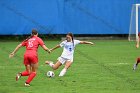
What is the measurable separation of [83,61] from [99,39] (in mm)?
14541

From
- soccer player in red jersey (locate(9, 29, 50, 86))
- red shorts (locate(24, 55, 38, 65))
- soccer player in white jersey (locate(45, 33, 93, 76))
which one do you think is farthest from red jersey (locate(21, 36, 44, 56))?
soccer player in white jersey (locate(45, 33, 93, 76))

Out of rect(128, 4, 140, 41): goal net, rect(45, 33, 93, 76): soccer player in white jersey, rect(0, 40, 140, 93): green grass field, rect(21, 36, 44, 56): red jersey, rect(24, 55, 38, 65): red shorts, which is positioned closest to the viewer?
rect(0, 40, 140, 93): green grass field

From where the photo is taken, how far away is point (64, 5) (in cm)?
3916

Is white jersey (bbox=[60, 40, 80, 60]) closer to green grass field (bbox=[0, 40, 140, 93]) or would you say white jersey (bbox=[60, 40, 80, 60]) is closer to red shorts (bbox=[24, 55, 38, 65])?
green grass field (bbox=[0, 40, 140, 93])

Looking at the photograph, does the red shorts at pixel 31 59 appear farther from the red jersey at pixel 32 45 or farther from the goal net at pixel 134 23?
the goal net at pixel 134 23

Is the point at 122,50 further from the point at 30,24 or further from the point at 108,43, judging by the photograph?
the point at 30,24

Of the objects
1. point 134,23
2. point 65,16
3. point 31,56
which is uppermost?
point 31,56

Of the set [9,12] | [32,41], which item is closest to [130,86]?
[32,41]

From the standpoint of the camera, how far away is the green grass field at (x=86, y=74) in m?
16.8

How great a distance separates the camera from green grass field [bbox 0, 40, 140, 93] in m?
16.8

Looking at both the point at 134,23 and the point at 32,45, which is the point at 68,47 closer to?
the point at 32,45

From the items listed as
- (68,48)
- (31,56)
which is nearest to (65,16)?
(68,48)

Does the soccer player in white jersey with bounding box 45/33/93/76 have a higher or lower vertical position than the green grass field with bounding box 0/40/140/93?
higher

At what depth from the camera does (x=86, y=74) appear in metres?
20.8
